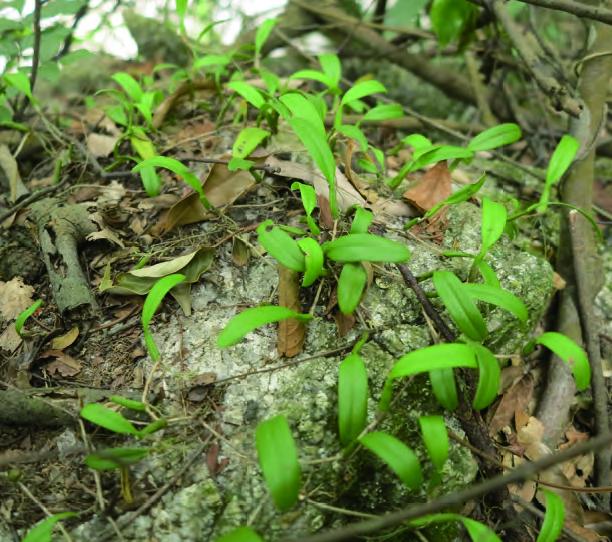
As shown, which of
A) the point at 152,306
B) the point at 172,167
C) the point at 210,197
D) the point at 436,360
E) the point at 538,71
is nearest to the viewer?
the point at 436,360

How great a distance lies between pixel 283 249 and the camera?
1.33 meters

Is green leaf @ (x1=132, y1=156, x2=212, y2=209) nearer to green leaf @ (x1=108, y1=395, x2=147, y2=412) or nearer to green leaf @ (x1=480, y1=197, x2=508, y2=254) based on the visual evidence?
green leaf @ (x1=108, y1=395, x2=147, y2=412)

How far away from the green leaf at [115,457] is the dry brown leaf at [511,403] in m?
1.05

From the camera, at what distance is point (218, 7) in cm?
498

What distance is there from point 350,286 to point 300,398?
1.10ft

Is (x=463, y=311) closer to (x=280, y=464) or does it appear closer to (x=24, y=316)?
(x=280, y=464)

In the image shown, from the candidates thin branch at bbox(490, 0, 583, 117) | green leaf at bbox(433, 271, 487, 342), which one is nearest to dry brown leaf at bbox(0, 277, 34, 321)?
green leaf at bbox(433, 271, 487, 342)

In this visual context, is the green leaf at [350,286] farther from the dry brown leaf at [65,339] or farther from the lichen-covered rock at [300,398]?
the dry brown leaf at [65,339]

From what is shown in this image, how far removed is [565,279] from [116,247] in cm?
163

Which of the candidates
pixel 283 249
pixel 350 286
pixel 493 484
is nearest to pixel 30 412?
pixel 283 249

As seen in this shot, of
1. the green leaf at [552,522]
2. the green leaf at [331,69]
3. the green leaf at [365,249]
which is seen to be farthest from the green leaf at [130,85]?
the green leaf at [552,522]

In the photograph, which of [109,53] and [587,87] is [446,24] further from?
[109,53]

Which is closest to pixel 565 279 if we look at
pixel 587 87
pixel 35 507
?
pixel 587 87

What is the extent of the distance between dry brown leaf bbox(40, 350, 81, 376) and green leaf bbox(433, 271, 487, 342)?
106 cm
